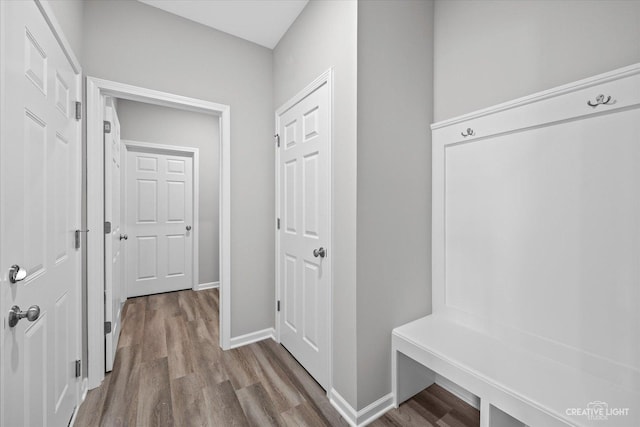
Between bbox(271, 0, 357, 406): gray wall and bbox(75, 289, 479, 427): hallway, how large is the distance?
32cm

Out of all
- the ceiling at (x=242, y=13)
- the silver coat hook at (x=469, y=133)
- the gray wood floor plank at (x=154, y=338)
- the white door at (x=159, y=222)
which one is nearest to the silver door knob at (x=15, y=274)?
the gray wood floor plank at (x=154, y=338)

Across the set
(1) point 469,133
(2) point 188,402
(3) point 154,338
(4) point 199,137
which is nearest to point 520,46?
(1) point 469,133

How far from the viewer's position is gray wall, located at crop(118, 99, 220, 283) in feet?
11.4

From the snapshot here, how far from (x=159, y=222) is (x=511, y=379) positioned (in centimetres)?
409

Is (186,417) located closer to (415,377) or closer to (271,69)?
(415,377)

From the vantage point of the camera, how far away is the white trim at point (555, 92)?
1.12 metres

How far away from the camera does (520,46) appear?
1.43 metres

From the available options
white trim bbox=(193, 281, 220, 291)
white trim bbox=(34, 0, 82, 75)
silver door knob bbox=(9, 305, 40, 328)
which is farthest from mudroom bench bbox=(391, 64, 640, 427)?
white trim bbox=(193, 281, 220, 291)

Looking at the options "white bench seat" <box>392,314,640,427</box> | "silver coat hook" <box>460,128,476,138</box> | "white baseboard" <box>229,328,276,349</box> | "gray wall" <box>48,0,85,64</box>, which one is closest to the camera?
"white bench seat" <box>392,314,640,427</box>

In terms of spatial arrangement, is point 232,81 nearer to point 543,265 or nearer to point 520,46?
point 520,46

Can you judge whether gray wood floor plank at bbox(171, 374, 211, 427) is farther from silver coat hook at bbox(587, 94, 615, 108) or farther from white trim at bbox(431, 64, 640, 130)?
silver coat hook at bbox(587, 94, 615, 108)

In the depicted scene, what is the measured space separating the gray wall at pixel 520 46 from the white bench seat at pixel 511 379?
4.45 ft

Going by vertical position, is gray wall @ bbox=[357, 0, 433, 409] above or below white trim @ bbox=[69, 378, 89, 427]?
above

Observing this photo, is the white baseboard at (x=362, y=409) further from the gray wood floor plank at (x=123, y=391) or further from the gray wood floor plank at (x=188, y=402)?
the gray wood floor plank at (x=123, y=391)
